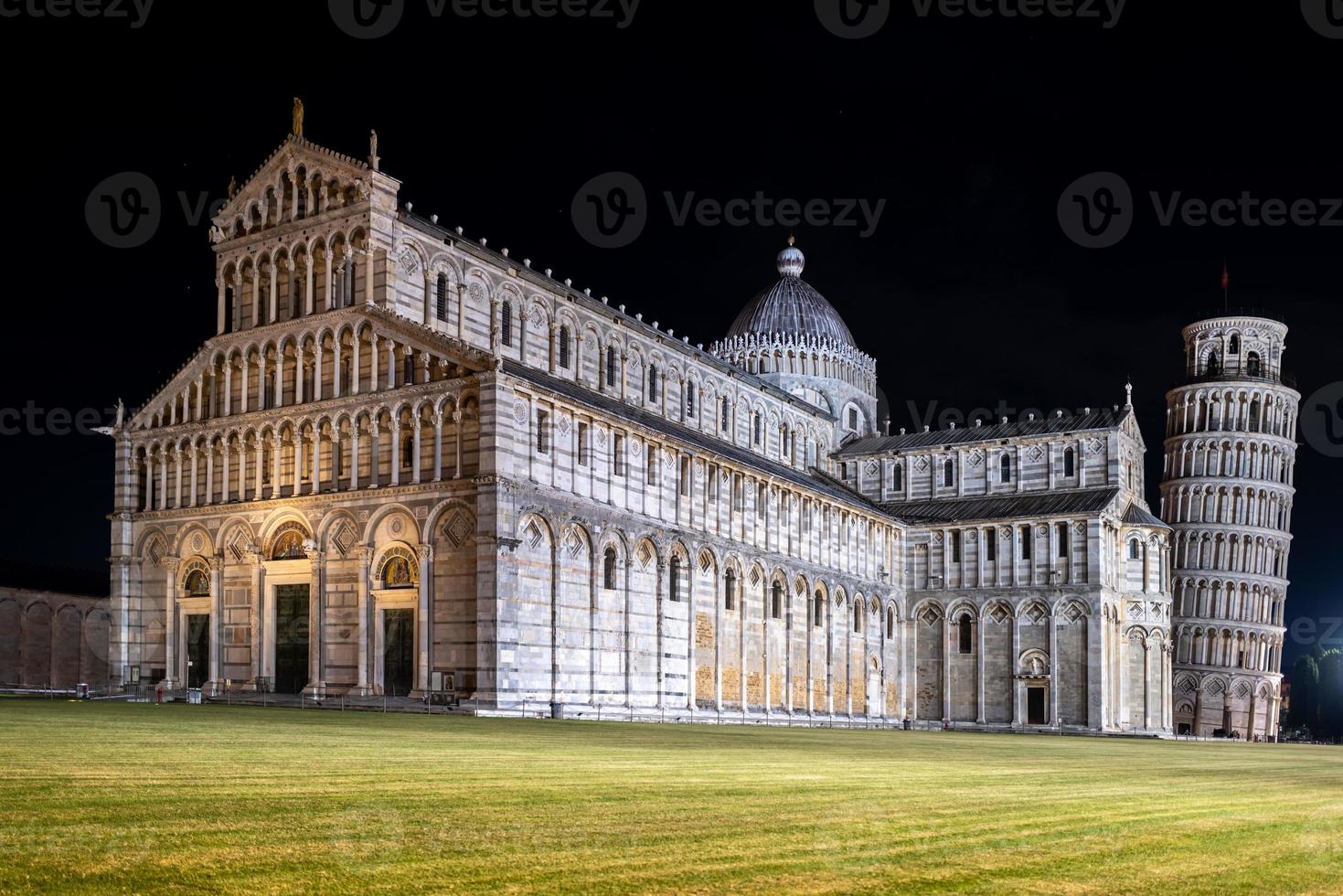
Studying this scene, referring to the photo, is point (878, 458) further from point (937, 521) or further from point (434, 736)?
point (434, 736)

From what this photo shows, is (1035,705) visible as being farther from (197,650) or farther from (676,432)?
(197,650)

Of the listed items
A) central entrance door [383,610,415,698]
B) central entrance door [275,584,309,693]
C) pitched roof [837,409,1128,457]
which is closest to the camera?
central entrance door [383,610,415,698]

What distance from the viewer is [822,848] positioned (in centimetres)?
1195

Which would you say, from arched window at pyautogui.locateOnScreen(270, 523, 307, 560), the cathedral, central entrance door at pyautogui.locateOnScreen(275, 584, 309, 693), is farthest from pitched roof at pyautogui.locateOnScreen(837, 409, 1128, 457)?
central entrance door at pyautogui.locateOnScreen(275, 584, 309, 693)

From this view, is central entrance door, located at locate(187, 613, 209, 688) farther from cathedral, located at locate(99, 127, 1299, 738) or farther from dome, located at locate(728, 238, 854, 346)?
dome, located at locate(728, 238, 854, 346)

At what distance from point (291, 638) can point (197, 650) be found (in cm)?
577

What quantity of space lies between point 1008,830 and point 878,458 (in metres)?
82.2

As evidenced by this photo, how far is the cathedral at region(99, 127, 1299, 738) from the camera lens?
175 ft

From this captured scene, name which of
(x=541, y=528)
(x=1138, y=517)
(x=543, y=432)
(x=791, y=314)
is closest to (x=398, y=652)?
(x=541, y=528)

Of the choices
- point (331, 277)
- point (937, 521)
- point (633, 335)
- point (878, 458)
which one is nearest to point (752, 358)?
point (878, 458)

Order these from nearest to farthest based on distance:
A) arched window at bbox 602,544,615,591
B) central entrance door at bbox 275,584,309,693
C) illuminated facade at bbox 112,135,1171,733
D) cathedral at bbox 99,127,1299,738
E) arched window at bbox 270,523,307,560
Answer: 1. illuminated facade at bbox 112,135,1171,733
2. cathedral at bbox 99,127,1299,738
3. central entrance door at bbox 275,584,309,693
4. arched window at bbox 270,523,307,560
5. arched window at bbox 602,544,615,591

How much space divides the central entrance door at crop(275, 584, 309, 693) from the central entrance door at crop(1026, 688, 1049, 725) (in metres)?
46.3

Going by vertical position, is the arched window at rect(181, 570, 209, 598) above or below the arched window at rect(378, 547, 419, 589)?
below

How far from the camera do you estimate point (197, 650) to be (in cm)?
6012
